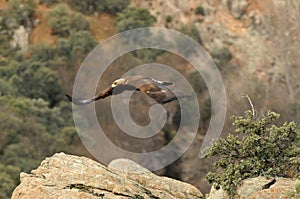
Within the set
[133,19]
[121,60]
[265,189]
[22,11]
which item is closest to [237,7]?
[133,19]

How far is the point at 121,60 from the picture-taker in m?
46.4


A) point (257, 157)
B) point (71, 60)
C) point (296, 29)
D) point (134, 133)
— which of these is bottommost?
point (257, 157)

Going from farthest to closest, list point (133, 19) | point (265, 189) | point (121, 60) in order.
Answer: point (133, 19) → point (121, 60) → point (265, 189)

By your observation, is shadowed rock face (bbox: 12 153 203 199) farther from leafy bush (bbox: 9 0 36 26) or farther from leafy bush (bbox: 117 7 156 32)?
leafy bush (bbox: 117 7 156 32)

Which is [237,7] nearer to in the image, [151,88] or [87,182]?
[151,88]

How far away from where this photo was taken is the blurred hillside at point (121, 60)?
37656 mm

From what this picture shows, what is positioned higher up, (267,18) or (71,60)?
(267,18)

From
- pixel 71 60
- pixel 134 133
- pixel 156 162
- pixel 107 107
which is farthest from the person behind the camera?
pixel 71 60

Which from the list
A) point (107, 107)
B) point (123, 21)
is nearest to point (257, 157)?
point (107, 107)

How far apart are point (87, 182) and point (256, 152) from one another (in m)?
2.47

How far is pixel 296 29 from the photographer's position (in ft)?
165

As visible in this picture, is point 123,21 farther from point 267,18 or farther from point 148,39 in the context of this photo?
point 267,18

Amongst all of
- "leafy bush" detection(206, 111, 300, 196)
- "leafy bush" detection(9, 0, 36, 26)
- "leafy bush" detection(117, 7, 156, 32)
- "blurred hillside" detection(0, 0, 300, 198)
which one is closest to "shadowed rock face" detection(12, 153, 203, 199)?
"leafy bush" detection(206, 111, 300, 196)

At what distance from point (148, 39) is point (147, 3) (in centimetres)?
708
